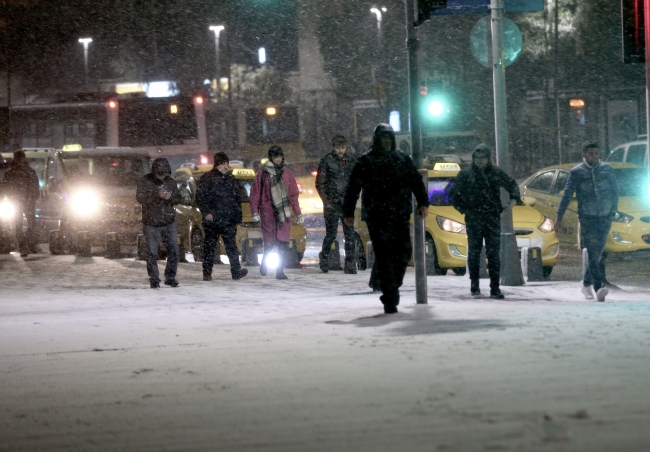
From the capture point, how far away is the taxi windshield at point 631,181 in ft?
61.0

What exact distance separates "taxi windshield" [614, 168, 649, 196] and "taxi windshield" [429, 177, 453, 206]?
2.92m

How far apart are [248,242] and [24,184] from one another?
547cm

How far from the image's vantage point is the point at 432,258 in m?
16.6

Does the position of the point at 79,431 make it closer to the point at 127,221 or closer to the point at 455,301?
the point at 455,301

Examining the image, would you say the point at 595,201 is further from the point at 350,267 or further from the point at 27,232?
the point at 27,232

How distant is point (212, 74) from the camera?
71062 millimetres

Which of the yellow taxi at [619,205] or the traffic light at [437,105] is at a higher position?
the traffic light at [437,105]

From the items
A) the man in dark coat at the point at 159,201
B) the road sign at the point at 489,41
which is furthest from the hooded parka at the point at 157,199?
the road sign at the point at 489,41

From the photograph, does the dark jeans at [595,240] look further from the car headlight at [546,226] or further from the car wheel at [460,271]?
the car wheel at [460,271]

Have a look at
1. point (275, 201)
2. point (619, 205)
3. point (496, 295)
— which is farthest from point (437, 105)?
point (496, 295)

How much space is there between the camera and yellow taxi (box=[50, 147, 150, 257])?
23.0 meters

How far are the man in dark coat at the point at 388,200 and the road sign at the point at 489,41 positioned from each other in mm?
4631

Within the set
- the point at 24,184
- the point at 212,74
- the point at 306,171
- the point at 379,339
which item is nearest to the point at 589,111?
the point at 306,171

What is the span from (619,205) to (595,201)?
5.41 metres
